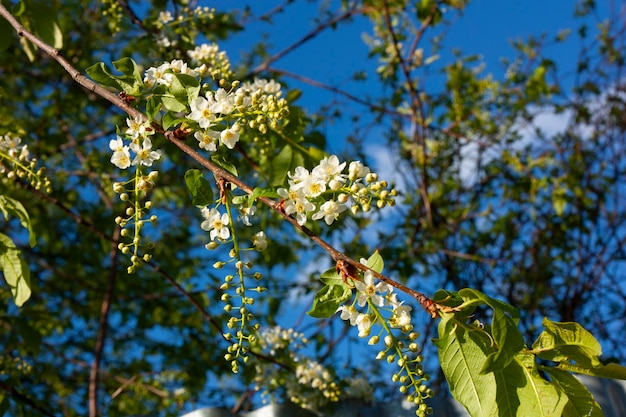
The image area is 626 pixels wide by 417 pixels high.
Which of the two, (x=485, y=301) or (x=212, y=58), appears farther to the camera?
A: (x=212, y=58)

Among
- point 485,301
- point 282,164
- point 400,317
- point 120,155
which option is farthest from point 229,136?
point 282,164

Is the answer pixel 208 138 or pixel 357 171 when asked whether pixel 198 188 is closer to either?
pixel 208 138

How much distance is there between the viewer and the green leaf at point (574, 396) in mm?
1271

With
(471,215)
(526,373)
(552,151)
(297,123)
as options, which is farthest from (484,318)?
(526,373)

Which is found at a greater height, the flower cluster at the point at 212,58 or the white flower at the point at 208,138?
the flower cluster at the point at 212,58

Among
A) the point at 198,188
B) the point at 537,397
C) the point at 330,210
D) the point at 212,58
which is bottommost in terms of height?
the point at 537,397

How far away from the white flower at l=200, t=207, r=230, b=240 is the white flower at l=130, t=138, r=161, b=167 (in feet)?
0.51

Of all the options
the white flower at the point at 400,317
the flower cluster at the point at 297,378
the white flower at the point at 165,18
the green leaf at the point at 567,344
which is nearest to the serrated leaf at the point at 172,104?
the white flower at the point at 400,317

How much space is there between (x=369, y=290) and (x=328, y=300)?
8 cm

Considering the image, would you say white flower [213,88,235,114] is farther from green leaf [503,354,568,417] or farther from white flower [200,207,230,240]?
A: green leaf [503,354,568,417]

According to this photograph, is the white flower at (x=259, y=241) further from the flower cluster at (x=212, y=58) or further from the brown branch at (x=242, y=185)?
the flower cluster at (x=212, y=58)

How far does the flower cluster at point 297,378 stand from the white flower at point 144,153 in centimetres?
105

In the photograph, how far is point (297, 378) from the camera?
2.25 meters

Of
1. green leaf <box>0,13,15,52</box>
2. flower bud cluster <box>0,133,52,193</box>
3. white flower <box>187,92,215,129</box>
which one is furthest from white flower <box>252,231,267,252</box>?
green leaf <box>0,13,15,52</box>
